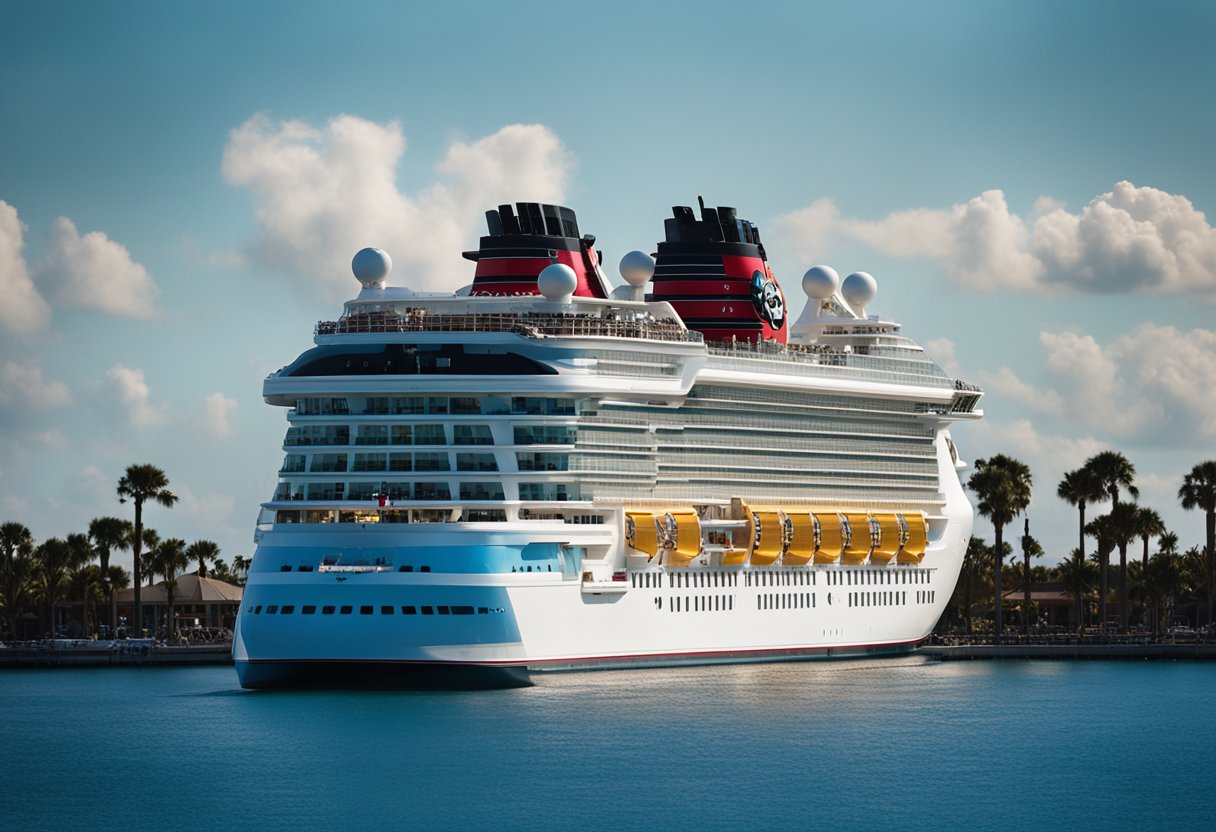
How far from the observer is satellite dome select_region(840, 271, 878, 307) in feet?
361

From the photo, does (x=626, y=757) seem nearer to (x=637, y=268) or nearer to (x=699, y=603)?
(x=699, y=603)

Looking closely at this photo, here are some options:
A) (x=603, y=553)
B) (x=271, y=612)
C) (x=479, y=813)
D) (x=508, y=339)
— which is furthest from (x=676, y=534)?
(x=479, y=813)

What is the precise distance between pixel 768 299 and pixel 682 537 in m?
16.0

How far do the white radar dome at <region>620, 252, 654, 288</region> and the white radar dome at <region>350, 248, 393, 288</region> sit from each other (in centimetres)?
1247

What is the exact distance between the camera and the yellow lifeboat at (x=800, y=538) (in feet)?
315

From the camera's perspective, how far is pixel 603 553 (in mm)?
85250

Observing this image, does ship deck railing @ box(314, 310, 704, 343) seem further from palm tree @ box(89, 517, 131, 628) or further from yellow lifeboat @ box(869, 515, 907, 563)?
palm tree @ box(89, 517, 131, 628)

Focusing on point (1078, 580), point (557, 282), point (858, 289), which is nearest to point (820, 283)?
point (858, 289)

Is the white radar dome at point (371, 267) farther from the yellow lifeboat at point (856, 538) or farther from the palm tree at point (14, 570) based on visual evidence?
the palm tree at point (14, 570)

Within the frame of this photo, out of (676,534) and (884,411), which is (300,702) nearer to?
(676,534)

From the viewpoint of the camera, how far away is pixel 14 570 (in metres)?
137

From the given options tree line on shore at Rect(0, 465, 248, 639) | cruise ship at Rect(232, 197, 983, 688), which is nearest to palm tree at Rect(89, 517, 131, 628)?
tree line on shore at Rect(0, 465, 248, 639)

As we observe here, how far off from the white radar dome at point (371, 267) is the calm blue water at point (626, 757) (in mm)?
15471

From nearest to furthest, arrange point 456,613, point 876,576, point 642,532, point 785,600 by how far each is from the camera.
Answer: point 456,613 → point 642,532 → point 785,600 → point 876,576
